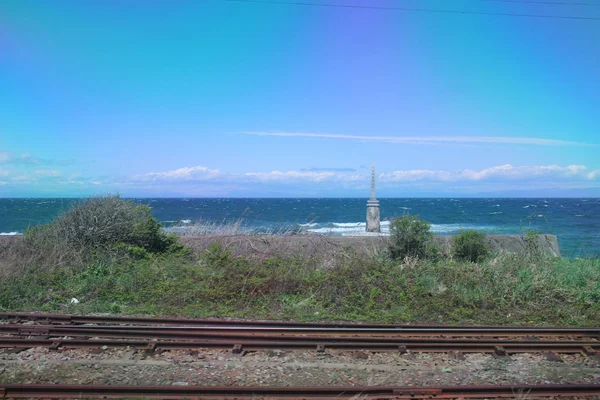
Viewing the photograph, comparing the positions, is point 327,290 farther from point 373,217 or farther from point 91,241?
point 373,217

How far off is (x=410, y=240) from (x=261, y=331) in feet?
23.4

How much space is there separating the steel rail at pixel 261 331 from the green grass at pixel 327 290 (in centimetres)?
106

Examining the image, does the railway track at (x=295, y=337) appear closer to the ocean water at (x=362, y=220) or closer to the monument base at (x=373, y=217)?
the ocean water at (x=362, y=220)

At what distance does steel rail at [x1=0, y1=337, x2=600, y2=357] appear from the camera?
7121 millimetres

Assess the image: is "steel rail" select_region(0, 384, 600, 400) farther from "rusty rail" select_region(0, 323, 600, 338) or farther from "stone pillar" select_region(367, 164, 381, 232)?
"stone pillar" select_region(367, 164, 381, 232)

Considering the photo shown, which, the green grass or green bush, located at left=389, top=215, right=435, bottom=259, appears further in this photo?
green bush, located at left=389, top=215, right=435, bottom=259

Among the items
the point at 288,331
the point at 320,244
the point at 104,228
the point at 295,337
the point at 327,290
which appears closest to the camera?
the point at 295,337

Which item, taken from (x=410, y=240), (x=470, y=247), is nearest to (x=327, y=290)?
(x=410, y=240)

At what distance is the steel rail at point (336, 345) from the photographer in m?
7.12

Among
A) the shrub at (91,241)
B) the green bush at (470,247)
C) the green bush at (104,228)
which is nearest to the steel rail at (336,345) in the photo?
the shrub at (91,241)

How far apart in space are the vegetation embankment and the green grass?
3 centimetres

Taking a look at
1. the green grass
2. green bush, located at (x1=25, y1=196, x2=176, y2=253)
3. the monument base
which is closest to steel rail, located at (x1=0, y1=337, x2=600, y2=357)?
the green grass

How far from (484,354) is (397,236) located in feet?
22.8

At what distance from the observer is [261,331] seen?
7953mm
